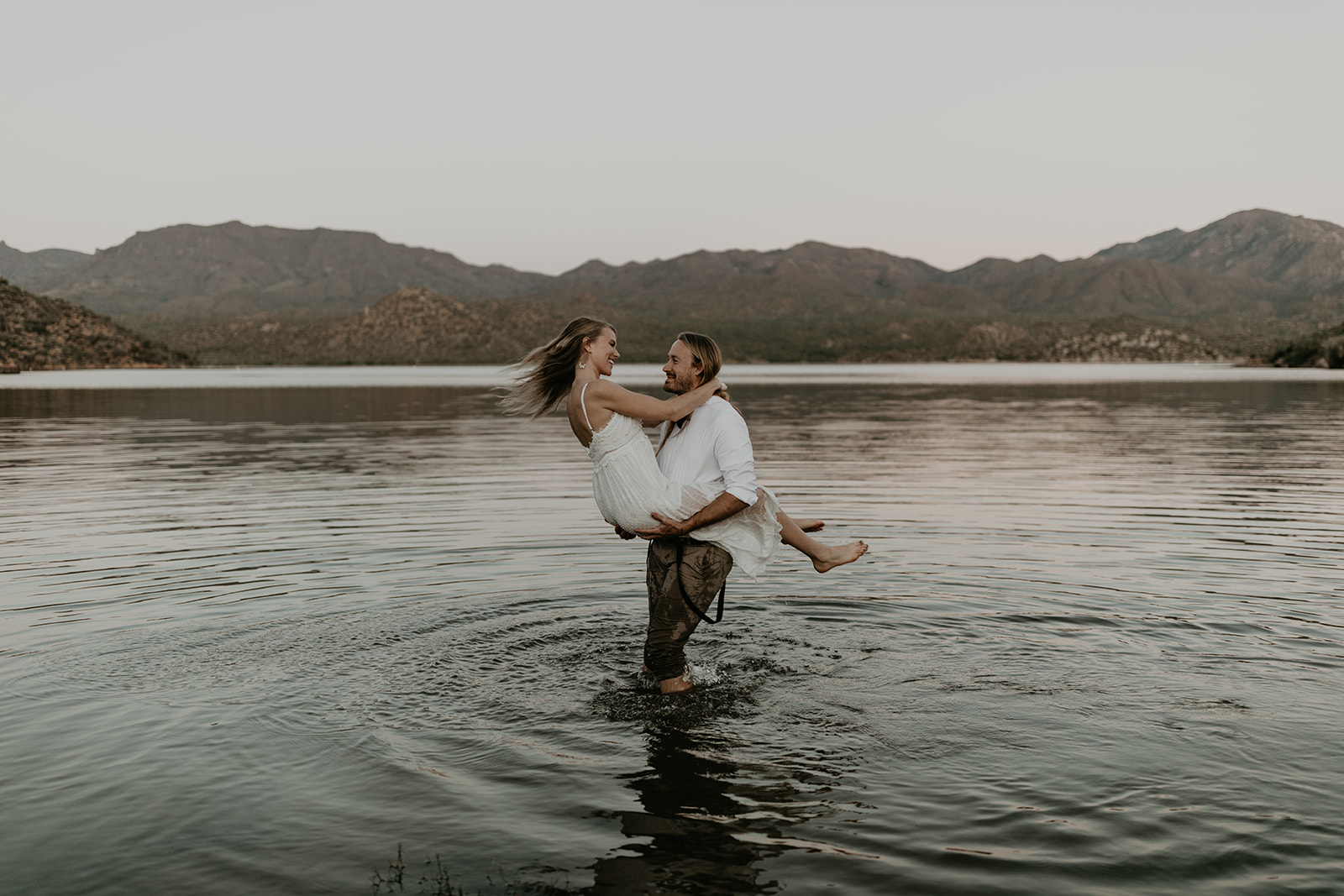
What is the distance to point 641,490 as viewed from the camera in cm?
801

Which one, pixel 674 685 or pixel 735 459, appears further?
pixel 674 685

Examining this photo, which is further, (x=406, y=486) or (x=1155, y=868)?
(x=406, y=486)

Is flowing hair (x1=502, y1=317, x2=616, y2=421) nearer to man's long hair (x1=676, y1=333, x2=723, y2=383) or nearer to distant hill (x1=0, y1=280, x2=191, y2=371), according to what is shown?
man's long hair (x1=676, y1=333, x2=723, y2=383)

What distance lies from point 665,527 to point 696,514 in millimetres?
248

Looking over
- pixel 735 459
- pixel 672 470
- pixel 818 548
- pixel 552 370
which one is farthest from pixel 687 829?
pixel 552 370

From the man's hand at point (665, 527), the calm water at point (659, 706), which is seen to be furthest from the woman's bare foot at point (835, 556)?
the man's hand at point (665, 527)

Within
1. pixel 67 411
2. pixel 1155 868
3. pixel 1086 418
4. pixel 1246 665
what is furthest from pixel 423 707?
pixel 67 411

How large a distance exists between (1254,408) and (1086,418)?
12843 mm

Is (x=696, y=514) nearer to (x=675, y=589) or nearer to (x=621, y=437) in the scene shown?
(x=675, y=589)

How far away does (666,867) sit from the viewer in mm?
5648

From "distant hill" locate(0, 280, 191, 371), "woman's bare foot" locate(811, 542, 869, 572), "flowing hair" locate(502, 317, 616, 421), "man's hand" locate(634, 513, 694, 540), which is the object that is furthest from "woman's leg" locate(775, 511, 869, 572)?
"distant hill" locate(0, 280, 191, 371)

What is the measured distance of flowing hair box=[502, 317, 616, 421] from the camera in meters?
8.16

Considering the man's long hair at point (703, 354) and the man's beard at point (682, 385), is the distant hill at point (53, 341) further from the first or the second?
the man's long hair at point (703, 354)

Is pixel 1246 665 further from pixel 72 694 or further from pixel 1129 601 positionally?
pixel 72 694
